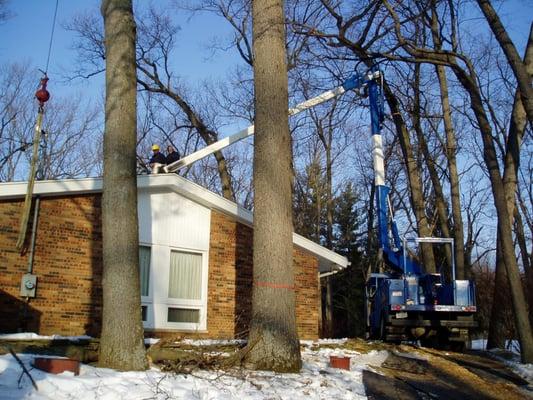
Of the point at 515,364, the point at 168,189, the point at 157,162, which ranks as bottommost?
the point at 515,364

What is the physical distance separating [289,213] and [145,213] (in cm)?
581

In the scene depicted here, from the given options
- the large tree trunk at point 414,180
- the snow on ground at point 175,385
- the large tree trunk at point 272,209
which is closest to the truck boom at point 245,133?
the large tree trunk at point 414,180

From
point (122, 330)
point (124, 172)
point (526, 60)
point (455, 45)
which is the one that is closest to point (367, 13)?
point (526, 60)

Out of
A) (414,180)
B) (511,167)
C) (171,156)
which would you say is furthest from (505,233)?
(171,156)

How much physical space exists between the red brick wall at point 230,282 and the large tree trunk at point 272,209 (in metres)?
5.83

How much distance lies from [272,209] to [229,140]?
742cm

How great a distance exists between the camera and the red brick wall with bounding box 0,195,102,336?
39.4ft

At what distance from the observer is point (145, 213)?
1375cm

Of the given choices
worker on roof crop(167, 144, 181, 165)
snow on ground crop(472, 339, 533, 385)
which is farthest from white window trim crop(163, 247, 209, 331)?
snow on ground crop(472, 339, 533, 385)

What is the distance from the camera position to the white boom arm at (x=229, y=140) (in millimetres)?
15145

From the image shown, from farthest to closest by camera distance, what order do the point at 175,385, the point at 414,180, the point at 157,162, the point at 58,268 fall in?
the point at 414,180
the point at 157,162
the point at 58,268
the point at 175,385

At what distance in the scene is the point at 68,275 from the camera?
41.5 feet

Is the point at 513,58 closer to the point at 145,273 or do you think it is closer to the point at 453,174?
the point at 145,273

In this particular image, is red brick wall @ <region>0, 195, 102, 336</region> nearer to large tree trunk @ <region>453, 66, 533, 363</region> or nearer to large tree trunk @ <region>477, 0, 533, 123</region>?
large tree trunk @ <region>453, 66, 533, 363</region>
